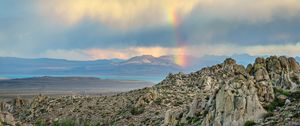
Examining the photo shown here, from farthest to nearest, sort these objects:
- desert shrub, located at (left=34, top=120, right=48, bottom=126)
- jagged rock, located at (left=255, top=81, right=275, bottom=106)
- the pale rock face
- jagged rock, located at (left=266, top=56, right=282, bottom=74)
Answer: desert shrub, located at (left=34, top=120, right=48, bottom=126)
jagged rock, located at (left=266, top=56, right=282, bottom=74)
jagged rock, located at (left=255, top=81, right=275, bottom=106)
the pale rock face

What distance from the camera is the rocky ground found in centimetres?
5475

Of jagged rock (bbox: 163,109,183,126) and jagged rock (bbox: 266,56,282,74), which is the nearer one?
jagged rock (bbox: 163,109,183,126)

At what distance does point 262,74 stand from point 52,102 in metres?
95.1

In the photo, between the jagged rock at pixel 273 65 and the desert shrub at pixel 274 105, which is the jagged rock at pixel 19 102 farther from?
the desert shrub at pixel 274 105

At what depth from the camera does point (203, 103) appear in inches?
2813

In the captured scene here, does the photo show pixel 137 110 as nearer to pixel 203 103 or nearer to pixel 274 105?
pixel 203 103

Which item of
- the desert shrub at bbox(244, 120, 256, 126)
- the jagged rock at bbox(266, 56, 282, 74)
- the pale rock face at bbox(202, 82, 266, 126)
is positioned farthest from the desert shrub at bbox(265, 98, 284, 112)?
the jagged rock at bbox(266, 56, 282, 74)

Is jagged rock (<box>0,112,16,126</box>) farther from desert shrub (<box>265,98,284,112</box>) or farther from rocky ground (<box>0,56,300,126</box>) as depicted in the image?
desert shrub (<box>265,98,284,112</box>)

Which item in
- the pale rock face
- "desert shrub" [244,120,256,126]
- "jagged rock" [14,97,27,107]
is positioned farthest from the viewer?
"jagged rock" [14,97,27,107]

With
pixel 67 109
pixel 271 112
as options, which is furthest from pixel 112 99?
pixel 271 112

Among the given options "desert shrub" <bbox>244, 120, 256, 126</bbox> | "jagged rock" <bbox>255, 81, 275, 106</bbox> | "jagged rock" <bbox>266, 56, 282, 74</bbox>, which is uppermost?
"jagged rock" <bbox>266, 56, 282, 74</bbox>

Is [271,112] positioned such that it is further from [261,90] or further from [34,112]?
[34,112]

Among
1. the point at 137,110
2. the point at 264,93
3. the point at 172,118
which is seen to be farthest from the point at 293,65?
the point at 264,93

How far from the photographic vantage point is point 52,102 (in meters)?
162
